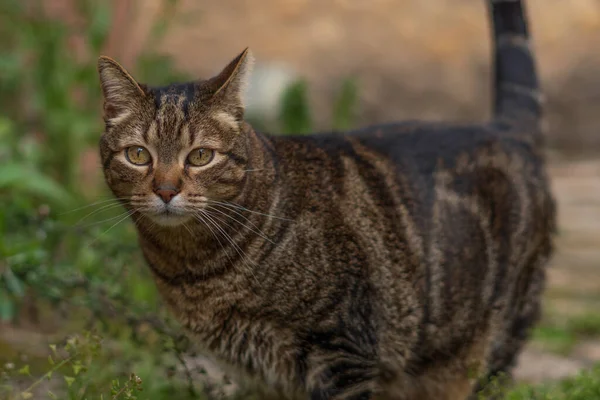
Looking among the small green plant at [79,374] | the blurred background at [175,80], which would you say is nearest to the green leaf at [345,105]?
the blurred background at [175,80]

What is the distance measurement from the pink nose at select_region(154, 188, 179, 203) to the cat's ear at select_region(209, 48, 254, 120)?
37 cm

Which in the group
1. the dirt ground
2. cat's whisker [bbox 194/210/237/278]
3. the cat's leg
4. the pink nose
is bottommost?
the dirt ground

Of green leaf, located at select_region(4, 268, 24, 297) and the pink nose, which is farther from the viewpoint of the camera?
green leaf, located at select_region(4, 268, 24, 297)

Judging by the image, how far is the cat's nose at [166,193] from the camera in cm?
260

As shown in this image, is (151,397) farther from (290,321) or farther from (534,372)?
(534,372)

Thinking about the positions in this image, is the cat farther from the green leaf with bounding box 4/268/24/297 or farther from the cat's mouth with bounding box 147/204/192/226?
the green leaf with bounding box 4/268/24/297

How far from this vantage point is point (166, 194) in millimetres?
2602

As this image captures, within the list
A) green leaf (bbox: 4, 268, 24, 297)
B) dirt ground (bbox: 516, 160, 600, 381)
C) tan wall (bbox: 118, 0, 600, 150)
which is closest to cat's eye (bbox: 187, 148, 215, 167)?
green leaf (bbox: 4, 268, 24, 297)

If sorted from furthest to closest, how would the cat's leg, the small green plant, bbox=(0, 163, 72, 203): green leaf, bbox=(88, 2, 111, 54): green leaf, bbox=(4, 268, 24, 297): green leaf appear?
bbox=(88, 2, 111, 54): green leaf < bbox=(0, 163, 72, 203): green leaf < bbox=(4, 268, 24, 297): green leaf < the cat's leg < the small green plant

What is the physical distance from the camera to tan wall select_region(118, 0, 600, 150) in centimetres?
967

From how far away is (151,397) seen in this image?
3523 mm

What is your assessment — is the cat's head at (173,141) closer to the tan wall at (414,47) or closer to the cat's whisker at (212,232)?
the cat's whisker at (212,232)

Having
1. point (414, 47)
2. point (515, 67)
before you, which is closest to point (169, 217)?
point (515, 67)

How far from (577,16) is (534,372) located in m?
6.60
